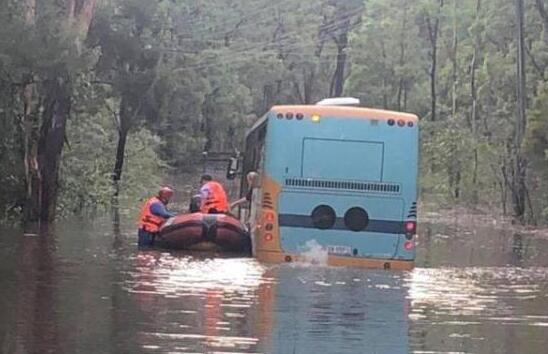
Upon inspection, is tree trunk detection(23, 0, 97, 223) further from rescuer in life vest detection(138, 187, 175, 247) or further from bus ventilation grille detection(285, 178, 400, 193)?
bus ventilation grille detection(285, 178, 400, 193)

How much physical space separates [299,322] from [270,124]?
7.75 meters

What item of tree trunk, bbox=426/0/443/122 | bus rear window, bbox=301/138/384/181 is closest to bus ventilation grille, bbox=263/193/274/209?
bus rear window, bbox=301/138/384/181

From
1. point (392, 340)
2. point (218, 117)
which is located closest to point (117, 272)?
point (392, 340)

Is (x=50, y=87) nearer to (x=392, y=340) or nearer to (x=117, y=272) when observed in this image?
(x=117, y=272)

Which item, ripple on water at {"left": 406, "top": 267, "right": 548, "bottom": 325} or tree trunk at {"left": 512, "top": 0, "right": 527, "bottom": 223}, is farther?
tree trunk at {"left": 512, "top": 0, "right": 527, "bottom": 223}

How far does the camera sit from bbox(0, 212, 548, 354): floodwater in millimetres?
11289

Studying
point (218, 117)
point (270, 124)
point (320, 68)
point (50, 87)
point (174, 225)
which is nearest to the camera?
point (270, 124)

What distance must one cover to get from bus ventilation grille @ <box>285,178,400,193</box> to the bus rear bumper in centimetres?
114

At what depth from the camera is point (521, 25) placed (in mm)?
41094

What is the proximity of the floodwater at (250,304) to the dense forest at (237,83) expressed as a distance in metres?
7.04

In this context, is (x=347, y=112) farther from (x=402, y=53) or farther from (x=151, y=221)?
(x=402, y=53)

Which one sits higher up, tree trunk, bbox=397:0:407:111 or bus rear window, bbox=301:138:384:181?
tree trunk, bbox=397:0:407:111

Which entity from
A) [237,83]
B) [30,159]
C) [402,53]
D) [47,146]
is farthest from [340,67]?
[30,159]

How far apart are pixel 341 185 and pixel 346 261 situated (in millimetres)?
1254
